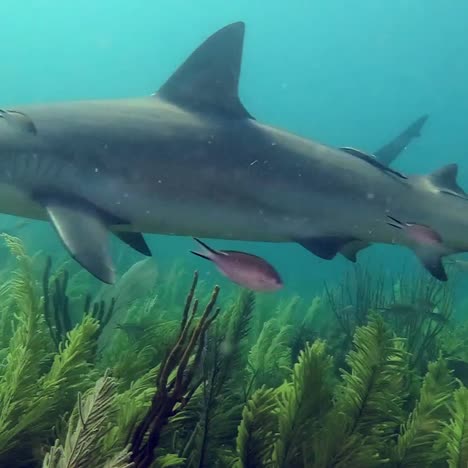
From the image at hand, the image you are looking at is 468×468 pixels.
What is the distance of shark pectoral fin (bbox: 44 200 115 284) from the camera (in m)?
3.79

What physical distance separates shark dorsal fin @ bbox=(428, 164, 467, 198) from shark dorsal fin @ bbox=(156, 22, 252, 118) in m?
1.84

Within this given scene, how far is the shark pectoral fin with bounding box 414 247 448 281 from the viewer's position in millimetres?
4863

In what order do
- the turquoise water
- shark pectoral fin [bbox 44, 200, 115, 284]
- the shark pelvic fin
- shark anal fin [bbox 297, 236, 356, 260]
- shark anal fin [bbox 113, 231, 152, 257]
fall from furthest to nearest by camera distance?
the turquoise water, the shark pelvic fin, shark anal fin [bbox 297, 236, 356, 260], shark anal fin [bbox 113, 231, 152, 257], shark pectoral fin [bbox 44, 200, 115, 284]

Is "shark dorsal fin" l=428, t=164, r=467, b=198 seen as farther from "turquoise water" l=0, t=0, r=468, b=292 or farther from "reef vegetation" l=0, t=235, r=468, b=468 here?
"turquoise water" l=0, t=0, r=468, b=292

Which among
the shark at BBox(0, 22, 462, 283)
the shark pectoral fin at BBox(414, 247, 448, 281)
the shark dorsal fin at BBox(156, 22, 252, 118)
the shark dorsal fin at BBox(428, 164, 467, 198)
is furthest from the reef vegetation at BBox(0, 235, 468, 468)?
the shark dorsal fin at BBox(156, 22, 252, 118)

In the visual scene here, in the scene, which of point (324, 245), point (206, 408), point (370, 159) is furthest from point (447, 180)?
point (206, 408)

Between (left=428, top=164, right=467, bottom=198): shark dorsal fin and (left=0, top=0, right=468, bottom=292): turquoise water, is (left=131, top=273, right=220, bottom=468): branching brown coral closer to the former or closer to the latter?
(left=428, top=164, right=467, bottom=198): shark dorsal fin

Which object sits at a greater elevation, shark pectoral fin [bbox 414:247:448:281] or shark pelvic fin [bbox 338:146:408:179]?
shark pelvic fin [bbox 338:146:408:179]

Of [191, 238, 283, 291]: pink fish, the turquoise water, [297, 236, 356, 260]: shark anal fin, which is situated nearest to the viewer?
[191, 238, 283, 291]: pink fish

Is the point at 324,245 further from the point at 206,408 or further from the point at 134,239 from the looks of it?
the point at 206,408

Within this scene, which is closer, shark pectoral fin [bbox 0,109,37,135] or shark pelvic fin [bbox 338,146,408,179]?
shark pectoral fin [bbox 0,109,37,135]

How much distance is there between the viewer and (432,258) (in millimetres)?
4867

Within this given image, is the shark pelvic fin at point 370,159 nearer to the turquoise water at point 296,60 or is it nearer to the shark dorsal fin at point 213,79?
the shark dorsal fin at point 213,79

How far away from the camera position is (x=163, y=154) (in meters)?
4.62
